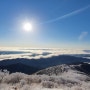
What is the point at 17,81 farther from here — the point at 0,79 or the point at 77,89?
the point at 77,89

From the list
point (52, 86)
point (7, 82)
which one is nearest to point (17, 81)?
point (7, 82)

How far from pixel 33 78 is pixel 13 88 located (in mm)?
4351

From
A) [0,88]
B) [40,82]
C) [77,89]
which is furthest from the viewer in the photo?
[40,82]

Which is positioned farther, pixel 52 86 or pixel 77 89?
pixel 52 86

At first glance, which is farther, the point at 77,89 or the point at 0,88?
the point at 0,88

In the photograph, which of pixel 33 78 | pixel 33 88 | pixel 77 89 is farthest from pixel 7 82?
pixel 77 89

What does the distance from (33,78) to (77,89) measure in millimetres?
6467

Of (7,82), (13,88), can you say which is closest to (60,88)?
(13,88)

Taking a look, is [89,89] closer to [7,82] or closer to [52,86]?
[52,86]

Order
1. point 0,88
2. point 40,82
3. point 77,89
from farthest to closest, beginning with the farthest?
point 40,82 < point 0,88 < point 77,89

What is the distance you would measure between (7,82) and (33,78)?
8.93 feet

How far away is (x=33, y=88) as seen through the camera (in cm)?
1928

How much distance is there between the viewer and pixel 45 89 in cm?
1923

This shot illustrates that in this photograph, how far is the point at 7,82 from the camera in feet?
75.8
